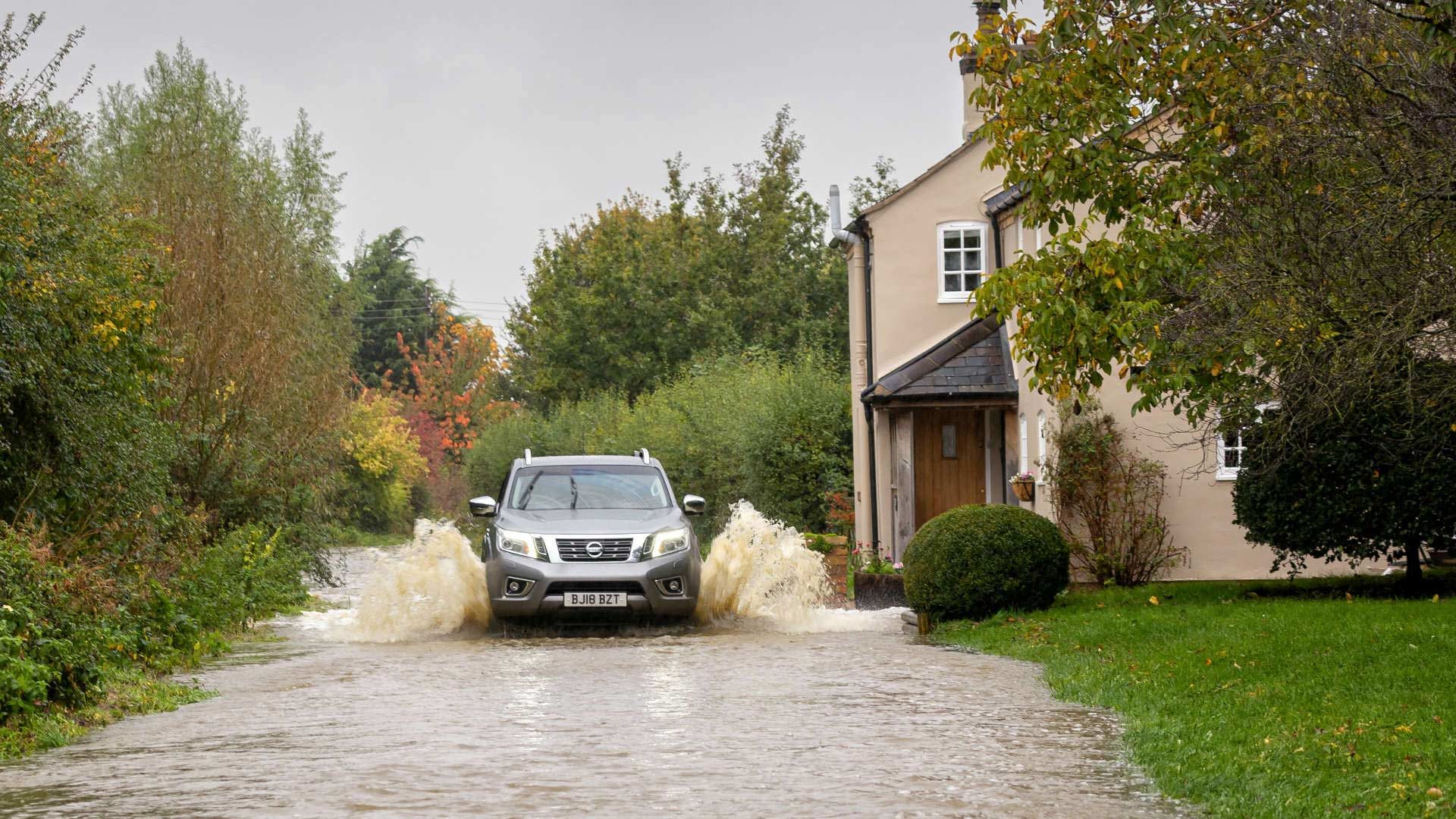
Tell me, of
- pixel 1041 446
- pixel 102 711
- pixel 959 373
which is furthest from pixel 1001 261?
pixel 102 711

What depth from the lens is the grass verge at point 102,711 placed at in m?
9.71

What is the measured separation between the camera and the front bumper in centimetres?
A: 1672

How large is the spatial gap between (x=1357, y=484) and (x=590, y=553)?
7814mm

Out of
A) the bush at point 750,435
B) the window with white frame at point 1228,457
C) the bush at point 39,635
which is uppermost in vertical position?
the bush at point 750,435

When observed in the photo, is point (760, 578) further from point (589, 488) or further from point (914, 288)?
point (914, 288)

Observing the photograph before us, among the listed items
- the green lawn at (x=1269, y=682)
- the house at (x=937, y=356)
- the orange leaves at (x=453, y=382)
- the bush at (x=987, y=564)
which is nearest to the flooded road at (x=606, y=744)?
the green lawn at (x=1269, y=682)

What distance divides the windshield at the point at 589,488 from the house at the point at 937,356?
6.82 metres

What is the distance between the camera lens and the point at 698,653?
15367 mm

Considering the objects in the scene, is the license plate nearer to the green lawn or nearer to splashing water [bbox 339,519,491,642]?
splashing water [bbox 339,519,491,642]

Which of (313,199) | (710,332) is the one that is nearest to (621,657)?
(313,199)

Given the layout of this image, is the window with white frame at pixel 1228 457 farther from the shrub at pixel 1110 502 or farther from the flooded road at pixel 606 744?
the flooded road at pixel 606 744

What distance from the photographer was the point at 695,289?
52625 millimetres

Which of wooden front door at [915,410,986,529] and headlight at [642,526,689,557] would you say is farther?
wooden front door at [915,410,986,529]

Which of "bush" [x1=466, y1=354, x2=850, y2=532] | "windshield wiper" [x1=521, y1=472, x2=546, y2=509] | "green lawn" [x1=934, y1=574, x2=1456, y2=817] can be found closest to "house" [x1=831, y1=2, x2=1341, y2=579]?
"bush" [x1=466, y1=354, x2=850, y2=532]
